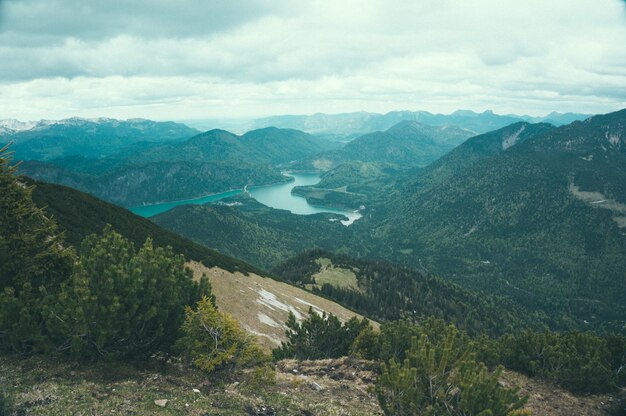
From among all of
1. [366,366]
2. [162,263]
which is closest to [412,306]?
[366,366]

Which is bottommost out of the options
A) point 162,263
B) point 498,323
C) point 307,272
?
point 498,323

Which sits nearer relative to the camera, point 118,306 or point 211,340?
point 118,306

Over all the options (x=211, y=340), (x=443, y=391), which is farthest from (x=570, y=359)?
(x=211, y=340)

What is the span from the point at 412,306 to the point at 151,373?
165028mm

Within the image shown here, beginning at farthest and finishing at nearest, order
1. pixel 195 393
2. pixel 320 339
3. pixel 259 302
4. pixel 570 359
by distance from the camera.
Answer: pixel 259 302 → pixel 320 339 → pixel 570 359 → pixel 195 393

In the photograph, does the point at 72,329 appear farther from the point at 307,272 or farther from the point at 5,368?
the point at 307,272

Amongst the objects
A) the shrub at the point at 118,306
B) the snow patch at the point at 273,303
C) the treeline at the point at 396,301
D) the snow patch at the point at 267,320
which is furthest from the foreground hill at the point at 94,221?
the treeline at the point at 396,301

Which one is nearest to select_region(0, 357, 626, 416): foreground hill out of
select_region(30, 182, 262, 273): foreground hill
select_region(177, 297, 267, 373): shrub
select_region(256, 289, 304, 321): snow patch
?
select_region(177, 297, 267, 373): shrub

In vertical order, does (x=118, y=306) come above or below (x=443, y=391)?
above

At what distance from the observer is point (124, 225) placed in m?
101

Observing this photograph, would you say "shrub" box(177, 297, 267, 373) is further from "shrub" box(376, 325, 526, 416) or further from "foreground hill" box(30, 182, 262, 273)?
"foreground hill" box(30, 182, 262, 273)

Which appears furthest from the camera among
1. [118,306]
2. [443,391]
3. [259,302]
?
[259,302]

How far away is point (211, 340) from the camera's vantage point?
26000mm

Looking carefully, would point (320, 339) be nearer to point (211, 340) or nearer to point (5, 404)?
point (211, 340)
